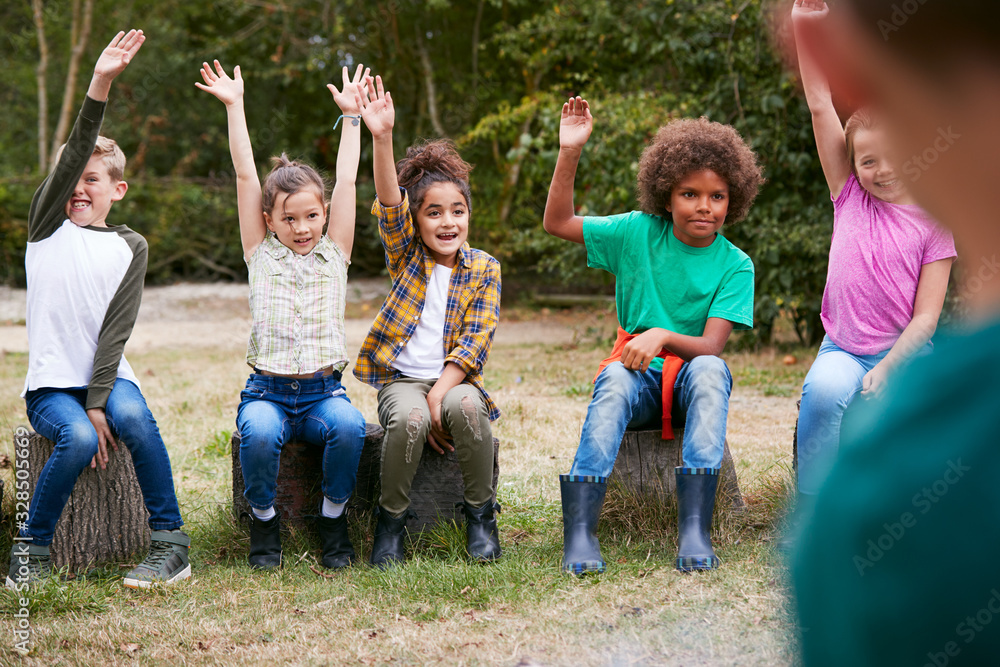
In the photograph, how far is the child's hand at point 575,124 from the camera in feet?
11.0

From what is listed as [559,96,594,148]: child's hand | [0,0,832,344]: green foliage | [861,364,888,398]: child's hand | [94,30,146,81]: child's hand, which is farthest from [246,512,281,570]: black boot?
[0,0,832,344]: green foliage

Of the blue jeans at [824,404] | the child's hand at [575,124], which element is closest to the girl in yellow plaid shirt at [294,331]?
the child's hand at [575,124]

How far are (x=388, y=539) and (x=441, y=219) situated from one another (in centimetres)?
119

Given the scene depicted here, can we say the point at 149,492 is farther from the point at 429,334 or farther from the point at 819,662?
the point at 819,662

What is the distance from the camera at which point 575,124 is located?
3377 mm

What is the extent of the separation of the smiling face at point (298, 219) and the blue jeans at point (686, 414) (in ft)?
3.91

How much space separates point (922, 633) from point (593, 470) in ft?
8.70

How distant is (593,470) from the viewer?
310 centimetres

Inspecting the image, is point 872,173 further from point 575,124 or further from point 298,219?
point 298,219

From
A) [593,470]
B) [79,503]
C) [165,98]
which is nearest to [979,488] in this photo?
[593,470]

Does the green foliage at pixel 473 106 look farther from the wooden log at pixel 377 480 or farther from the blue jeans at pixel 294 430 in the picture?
the blue jeans at pixel 294 430

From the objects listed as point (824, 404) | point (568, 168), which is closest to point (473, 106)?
point (568, 168)
